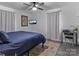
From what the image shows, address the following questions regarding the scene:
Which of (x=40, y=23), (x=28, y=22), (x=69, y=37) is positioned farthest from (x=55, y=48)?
(x=28, y=22)

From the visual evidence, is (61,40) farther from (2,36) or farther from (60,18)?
(2,36)

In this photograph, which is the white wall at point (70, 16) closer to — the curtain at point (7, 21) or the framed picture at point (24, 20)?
the framed picture at point (24, 20)

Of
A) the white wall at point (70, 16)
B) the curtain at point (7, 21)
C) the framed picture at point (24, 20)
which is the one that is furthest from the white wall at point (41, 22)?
the white wall at point (70, 16)

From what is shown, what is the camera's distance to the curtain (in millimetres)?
2029

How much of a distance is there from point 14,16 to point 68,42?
5.90 ft

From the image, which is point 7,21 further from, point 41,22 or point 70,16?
point 70,16

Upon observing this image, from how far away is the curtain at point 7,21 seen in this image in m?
2.03

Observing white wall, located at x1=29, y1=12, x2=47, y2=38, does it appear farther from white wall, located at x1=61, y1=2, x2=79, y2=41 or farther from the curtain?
white wall, located at x1=61, y1=2, x2=79, y2=41

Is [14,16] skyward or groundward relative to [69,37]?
skyward


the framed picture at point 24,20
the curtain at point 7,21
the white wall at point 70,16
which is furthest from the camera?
the white wall at point 70,16

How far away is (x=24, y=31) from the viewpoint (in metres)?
1.95

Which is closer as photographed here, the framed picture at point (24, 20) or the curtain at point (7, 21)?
the framed picture at point (24, 20)

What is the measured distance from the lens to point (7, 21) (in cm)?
210

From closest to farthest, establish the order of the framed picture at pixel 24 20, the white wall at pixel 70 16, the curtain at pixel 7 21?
the framed picture at pixel 24 20
the curtain at pixel 7 21
the white wall at pixel 70 16
